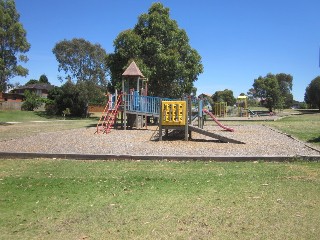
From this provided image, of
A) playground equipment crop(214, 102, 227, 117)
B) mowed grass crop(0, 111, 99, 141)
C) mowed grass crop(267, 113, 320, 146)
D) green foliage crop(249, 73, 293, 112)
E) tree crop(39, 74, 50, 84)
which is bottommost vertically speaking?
mowed grass crop(0, 111, 99, 141)

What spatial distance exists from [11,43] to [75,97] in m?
21.8

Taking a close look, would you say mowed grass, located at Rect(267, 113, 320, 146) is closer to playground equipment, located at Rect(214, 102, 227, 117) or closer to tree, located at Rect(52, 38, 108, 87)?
playground equipment, located at Rect(214, 102, 227, 117)

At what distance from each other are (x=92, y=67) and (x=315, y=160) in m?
46.8

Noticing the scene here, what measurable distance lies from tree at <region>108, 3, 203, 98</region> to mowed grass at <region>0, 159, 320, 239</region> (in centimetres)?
2266

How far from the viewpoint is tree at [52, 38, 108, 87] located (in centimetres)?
5325

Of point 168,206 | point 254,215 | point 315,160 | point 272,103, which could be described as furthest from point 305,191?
point 272,103

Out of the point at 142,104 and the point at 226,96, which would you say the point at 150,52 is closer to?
the point at 142,104

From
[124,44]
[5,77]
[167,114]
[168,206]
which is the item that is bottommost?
[168,206]

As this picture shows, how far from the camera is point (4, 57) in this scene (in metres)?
32.1

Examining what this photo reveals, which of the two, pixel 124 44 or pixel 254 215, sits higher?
pixel 124 44

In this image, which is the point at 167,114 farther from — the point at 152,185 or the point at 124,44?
the point at 124,44

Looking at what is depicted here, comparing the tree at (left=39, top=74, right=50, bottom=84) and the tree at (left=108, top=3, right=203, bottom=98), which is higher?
the tree at (left=39, top=74, right=50, bottom=84)

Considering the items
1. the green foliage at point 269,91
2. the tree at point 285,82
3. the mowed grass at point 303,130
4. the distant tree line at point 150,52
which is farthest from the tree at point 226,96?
the mowed grass at point 303,130

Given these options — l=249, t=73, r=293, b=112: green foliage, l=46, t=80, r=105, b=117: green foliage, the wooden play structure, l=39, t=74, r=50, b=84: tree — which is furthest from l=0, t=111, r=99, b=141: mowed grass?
l=39, t=74, r=50, b=84: tree
